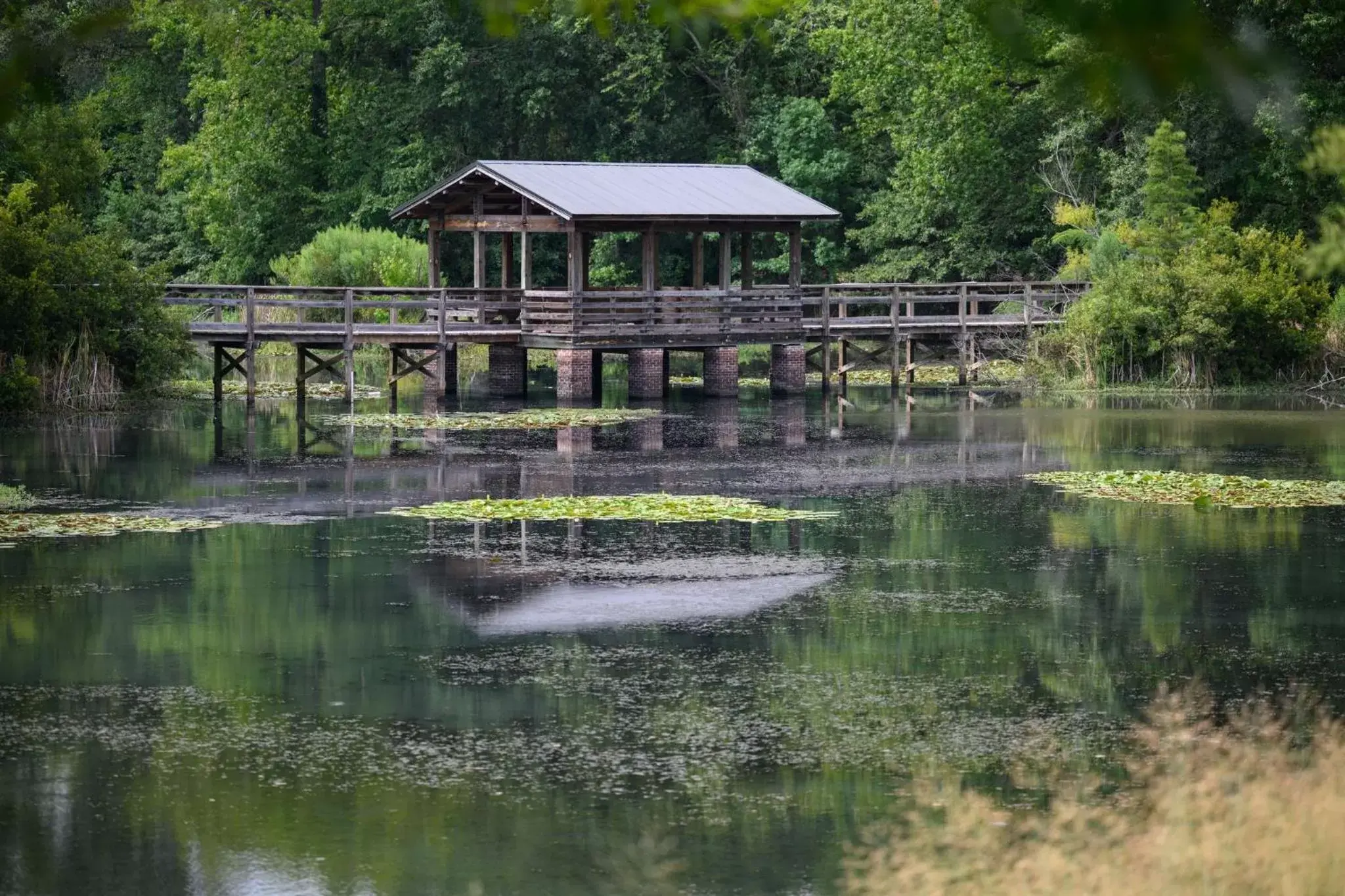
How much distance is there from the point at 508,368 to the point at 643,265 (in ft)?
11.7

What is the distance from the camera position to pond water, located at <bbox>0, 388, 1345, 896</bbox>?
9.86 metres

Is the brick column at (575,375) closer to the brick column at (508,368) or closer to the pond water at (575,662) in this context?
the brick column at (508,368)

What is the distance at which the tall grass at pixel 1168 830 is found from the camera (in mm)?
7828

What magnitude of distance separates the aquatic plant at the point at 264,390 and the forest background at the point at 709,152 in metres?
2.61

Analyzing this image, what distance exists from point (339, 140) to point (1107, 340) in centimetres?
2885

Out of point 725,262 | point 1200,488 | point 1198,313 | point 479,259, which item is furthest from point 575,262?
point 1200,488

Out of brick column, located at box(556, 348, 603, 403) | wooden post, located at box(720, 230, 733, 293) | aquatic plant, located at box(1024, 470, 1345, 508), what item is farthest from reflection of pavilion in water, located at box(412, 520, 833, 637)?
wooden post, located at box(720, 230, 733, 293)

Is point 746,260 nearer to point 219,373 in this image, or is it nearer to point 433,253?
point 433,253

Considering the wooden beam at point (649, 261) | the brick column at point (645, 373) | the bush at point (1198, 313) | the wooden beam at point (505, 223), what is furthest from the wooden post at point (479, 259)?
the bush at point (1198, 313)

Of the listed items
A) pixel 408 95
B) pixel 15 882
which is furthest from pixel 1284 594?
pixel 408 95

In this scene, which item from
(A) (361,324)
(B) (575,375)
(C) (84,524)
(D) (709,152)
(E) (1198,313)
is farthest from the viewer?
(D) (709,152)

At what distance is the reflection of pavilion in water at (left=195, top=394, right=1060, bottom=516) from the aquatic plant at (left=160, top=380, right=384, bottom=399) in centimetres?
660

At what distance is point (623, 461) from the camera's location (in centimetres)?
2669

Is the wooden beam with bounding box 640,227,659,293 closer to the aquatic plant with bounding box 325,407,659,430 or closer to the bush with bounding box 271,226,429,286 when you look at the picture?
the aquatic plant with bounding box 325,407,659,430
